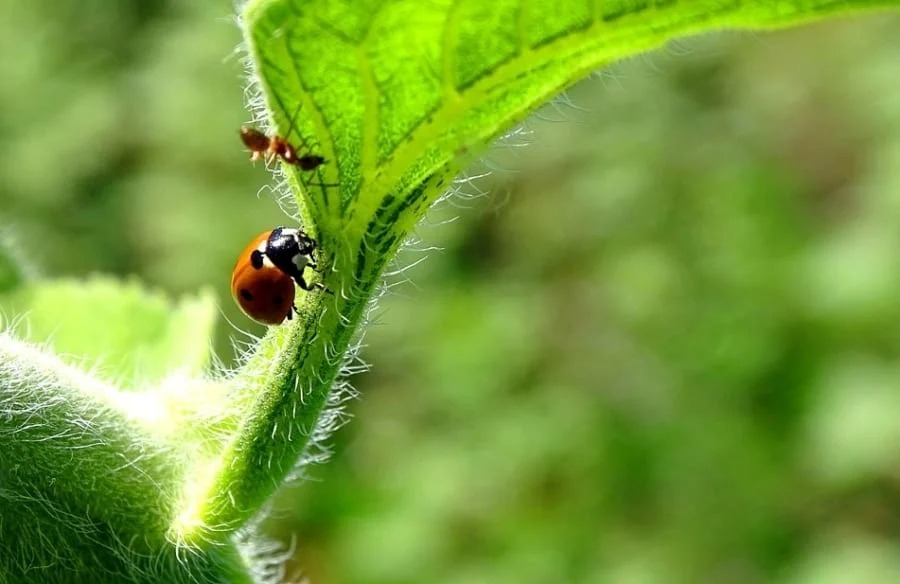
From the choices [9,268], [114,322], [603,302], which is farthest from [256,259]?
[603,302]

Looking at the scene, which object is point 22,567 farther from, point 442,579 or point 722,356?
point 722,356

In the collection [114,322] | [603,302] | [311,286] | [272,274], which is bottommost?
[311,286]

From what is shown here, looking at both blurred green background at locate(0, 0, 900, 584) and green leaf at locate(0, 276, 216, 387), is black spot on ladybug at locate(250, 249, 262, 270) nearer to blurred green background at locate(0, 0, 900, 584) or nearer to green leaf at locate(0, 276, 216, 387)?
green leaf at locate(0, 276, 216, 387)

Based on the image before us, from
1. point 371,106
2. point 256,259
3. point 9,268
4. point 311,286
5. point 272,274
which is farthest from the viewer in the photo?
point 9,268

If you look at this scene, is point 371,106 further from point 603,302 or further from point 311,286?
point 603,302

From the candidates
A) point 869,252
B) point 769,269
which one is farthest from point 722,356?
point 869,252

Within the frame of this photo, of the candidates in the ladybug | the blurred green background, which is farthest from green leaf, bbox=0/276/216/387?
the blurred green background

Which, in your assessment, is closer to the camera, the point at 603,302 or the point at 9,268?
the point at 9,268
